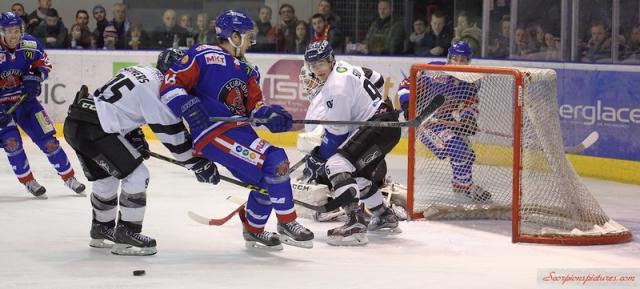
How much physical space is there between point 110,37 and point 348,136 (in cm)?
607

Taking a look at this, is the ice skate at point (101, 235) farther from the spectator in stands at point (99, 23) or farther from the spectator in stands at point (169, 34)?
the spectator in stands at point (99, 23)

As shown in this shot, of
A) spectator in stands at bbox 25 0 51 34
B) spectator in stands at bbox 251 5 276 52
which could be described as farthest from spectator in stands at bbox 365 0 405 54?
spectator in stands at bbox 25 0 51 34

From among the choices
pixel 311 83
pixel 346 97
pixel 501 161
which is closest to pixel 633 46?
pixel 501 161

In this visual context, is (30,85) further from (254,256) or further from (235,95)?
(254,256)

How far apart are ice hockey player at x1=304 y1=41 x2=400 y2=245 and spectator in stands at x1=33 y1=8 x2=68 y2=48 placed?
6107mm

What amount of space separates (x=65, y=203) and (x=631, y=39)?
418 centimetres

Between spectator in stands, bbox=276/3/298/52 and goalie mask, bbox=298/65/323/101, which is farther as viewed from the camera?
spectator in stands, bbox=276/3/298/52

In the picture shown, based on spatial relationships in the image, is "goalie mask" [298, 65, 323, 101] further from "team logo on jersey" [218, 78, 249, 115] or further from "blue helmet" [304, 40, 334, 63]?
"team logo on jersey" [218, 78, 249, 115]

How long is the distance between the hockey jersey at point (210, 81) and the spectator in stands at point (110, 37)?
6450mm

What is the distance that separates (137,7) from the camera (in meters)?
12.3

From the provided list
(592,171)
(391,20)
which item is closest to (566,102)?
(592,171)

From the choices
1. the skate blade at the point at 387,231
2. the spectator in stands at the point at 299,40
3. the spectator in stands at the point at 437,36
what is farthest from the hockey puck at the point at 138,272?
the spectator in stands at the point at 299,40

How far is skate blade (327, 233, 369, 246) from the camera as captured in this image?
609 centimetres

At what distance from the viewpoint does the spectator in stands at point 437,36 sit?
424 inches
